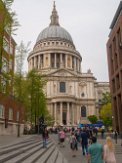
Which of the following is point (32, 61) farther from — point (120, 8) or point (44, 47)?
point (120, 8)

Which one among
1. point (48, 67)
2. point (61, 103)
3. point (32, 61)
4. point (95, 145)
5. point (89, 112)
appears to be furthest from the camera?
point (32, 61)

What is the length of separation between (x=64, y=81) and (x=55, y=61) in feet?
62.1

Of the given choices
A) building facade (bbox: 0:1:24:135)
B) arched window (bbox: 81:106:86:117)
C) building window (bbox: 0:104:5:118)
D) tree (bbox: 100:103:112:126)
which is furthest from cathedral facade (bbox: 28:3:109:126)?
building window (bbox: 0:104:5:118)

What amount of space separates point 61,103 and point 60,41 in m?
44.7

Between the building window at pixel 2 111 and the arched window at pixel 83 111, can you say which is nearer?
the building window at pixel 2 111

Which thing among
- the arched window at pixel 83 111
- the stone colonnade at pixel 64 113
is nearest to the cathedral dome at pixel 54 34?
the arched window at pixel 83 111

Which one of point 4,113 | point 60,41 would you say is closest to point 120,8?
point 4,113

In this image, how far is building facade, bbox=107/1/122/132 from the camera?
154ft

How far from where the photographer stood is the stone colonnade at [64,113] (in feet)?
322

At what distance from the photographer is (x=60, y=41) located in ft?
432

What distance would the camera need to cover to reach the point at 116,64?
1975 inches

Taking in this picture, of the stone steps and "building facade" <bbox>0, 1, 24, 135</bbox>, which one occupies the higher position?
"building facade" <bbox>0, 1, 24, 135</bbox>

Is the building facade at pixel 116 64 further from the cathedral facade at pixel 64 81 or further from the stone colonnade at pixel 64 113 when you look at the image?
the stone colonnade at pixel 64 113

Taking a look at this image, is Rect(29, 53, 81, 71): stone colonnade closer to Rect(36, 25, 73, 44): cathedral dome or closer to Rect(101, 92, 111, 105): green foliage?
Rect(36, 25, 73, 44): cathedral dome
